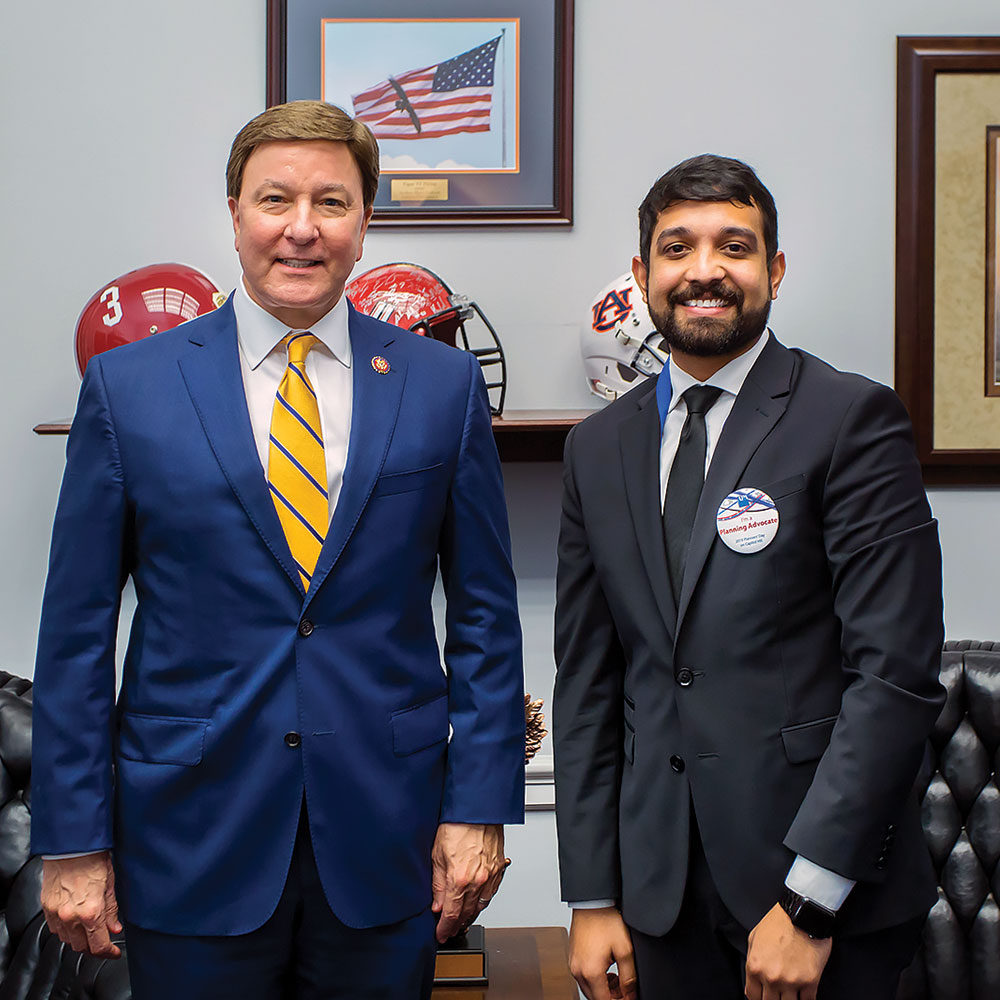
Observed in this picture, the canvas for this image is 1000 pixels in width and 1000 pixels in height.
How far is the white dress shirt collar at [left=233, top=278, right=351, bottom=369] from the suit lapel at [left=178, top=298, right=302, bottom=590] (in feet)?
0.06

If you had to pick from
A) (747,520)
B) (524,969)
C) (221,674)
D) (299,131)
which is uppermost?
(299,131)

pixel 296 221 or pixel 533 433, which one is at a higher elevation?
pixel 296 221

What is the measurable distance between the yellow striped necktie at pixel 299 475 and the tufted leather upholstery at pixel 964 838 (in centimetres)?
127

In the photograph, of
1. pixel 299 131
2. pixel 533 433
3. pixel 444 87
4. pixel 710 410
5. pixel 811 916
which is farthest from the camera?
pixel 444 87

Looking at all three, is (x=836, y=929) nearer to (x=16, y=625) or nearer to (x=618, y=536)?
(x=618, y=536)


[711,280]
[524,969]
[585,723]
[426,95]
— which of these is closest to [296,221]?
[711,280]

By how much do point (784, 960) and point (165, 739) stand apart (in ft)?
2.45

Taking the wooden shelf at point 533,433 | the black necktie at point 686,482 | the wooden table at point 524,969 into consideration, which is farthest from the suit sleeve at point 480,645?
the wooden shelf at point 533,433

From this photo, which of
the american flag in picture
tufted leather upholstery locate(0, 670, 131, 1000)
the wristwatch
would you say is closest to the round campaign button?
the wristwatch

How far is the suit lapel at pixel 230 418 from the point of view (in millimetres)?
1302

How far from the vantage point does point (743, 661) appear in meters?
1.32

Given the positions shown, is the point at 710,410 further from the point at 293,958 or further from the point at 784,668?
the point at 293,958

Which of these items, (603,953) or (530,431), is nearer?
(603,953)

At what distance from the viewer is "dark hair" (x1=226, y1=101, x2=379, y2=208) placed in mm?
1350
